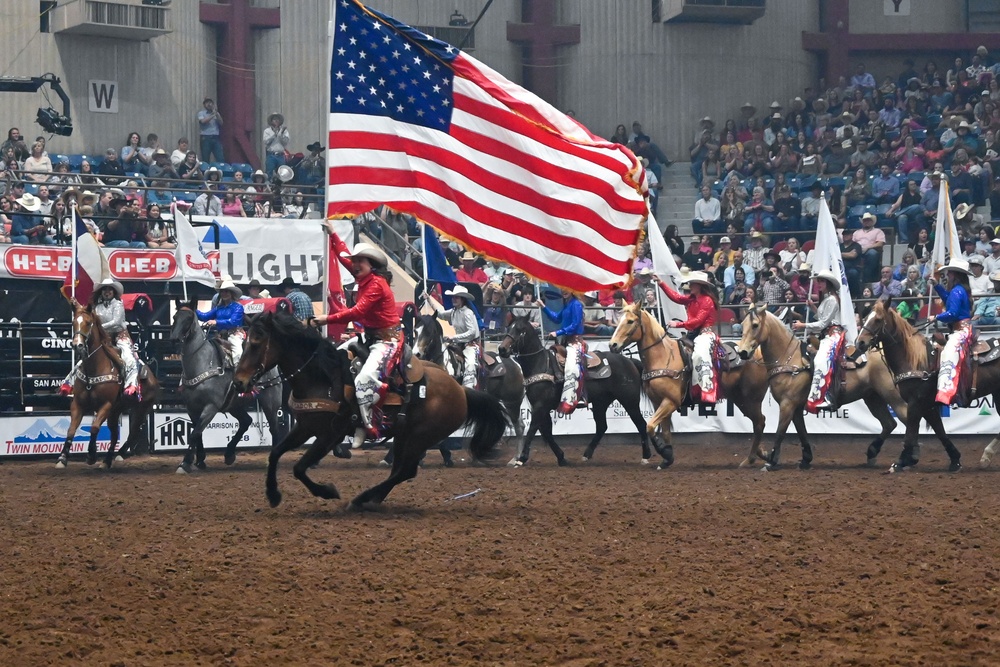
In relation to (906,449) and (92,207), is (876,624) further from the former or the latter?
(92,207)

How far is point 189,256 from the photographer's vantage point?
23297 millimetres

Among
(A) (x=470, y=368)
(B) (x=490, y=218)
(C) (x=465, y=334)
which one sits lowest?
(A) (x=470, y=368)

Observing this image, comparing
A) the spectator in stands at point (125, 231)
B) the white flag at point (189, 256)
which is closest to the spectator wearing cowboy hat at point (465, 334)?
the white flag at point (189, 256)

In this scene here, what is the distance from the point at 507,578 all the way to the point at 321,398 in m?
3.71

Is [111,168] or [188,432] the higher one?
[111,168]

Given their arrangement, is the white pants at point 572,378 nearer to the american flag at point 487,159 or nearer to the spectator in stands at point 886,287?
the american flag at point 487,159

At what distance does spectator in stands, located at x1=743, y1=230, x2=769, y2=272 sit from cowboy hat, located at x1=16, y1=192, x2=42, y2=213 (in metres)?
14.4

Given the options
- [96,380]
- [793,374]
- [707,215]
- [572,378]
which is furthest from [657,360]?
[707,215]

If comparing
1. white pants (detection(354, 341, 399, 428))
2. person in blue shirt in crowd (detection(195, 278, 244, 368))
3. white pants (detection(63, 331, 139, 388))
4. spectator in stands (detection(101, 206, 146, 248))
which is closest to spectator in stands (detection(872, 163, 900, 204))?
spectator in stands (detection(101, 206, 146, 248))

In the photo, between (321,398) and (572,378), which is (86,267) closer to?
(572,378)

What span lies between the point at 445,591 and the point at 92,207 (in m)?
18.5

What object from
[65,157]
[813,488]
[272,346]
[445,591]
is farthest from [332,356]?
[65,157]

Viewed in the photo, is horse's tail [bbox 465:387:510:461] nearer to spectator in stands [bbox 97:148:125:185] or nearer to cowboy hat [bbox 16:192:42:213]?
cowboy hat [bbox 16:192:42:213]

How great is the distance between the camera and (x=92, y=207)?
82.8 ft
